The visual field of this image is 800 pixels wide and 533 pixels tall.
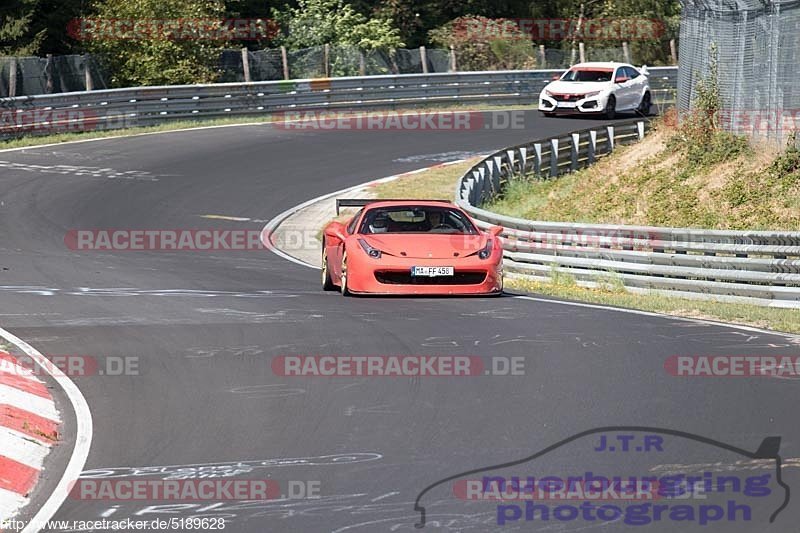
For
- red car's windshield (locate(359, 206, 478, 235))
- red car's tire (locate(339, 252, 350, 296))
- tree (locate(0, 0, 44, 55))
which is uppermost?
tree (locate(0, 0, 44, 55))

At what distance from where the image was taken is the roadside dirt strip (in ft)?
23.9

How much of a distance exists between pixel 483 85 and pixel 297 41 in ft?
27.5

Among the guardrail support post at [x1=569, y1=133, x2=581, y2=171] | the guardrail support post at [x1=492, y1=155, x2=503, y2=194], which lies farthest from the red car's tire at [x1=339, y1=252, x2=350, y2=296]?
the guardrail support post at [x1=569, y1=133, x2=581, y2=171]

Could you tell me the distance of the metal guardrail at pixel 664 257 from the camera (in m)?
16.0

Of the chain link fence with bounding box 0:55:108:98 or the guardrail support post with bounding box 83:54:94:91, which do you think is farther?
the guardrail support post with bounding box 83:54:94:91

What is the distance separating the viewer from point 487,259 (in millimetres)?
15367

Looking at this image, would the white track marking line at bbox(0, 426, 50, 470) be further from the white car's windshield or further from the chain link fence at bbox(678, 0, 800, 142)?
the white car's windshield

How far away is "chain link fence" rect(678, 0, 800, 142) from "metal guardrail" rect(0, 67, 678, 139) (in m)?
9.80

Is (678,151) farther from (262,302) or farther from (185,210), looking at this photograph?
(262,302)

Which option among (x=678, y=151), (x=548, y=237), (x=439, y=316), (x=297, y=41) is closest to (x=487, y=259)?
(x=439, y=316)

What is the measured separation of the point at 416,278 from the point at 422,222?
4.38 feet

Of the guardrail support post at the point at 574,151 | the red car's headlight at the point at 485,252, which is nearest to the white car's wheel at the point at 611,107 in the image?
the guardrail support post at the point at 574,151

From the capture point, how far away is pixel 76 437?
28.1 ft

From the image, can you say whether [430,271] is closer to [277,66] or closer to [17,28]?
[277,66]
